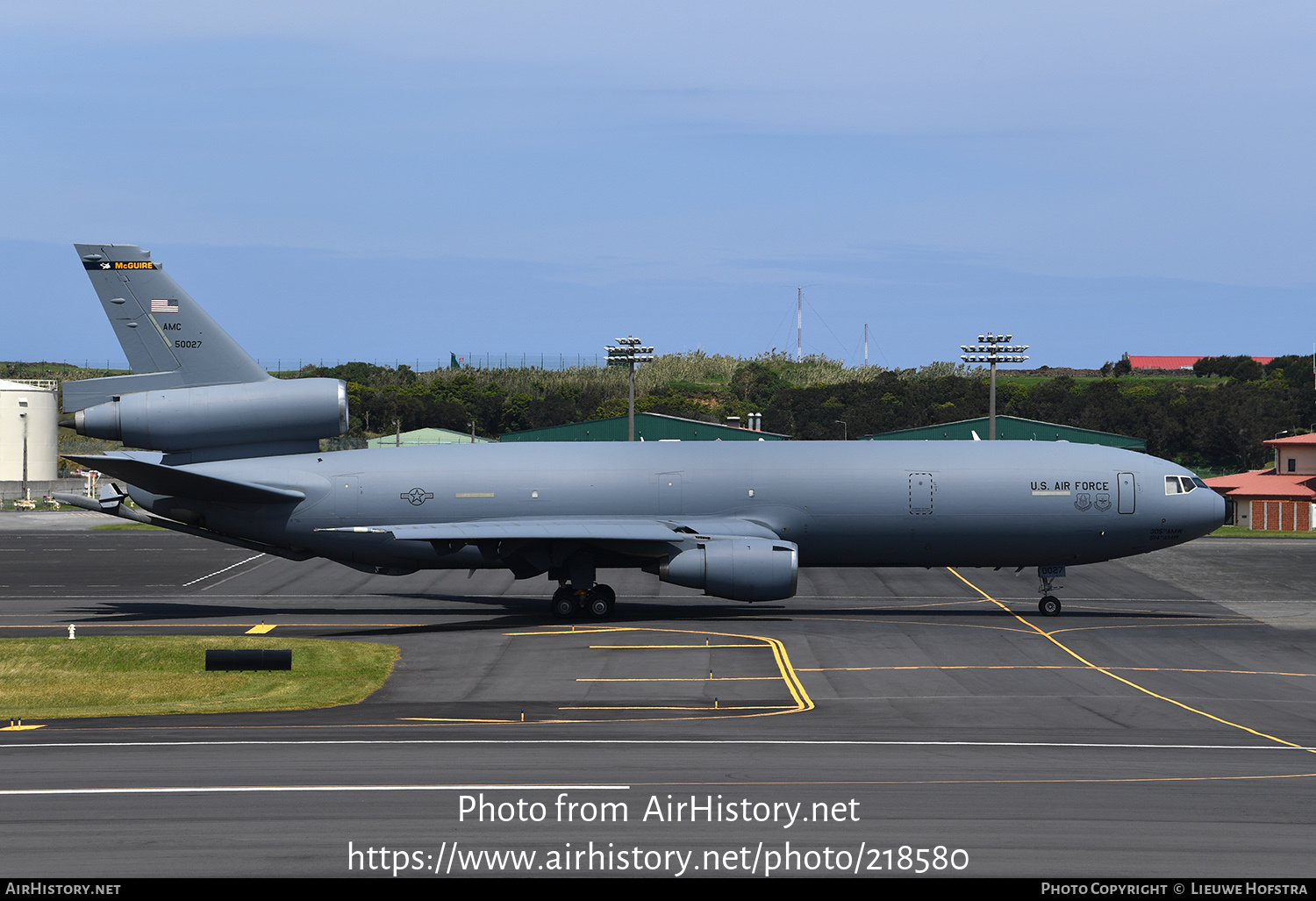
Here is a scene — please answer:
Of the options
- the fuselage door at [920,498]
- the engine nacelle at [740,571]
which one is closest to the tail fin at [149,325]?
the engine nacelle at [740,571]

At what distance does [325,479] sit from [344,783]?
23.5m

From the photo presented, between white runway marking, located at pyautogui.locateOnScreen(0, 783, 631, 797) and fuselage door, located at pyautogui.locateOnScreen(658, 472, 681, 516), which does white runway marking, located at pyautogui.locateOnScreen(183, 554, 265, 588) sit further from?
white runway marking, located at pyautogui.locateOnScreen(0, 783, 631, 797)

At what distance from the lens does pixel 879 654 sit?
32.1 meters

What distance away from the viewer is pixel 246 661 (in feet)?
98.2

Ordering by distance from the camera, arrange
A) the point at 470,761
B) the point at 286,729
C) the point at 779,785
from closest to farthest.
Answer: the point at 779,785 < the point at 470,761 < the point at 286,729

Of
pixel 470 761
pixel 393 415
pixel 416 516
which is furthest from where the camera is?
pixel 393 415

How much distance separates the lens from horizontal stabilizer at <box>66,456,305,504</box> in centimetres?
3669

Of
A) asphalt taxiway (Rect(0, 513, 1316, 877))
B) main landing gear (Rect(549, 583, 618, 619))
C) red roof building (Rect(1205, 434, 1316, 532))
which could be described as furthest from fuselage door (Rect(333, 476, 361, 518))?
red roof building (Rect(1205, 434, 1316, 532))

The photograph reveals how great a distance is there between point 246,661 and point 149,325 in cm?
1500

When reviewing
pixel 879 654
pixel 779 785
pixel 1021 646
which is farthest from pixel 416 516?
pixel 779 785

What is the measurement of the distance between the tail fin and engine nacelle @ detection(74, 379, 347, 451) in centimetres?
53

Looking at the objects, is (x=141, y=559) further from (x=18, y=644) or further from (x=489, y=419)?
(x=489, y=419)

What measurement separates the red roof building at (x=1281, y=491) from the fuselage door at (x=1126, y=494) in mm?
49026

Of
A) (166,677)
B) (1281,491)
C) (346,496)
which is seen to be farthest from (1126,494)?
(1281,491)
